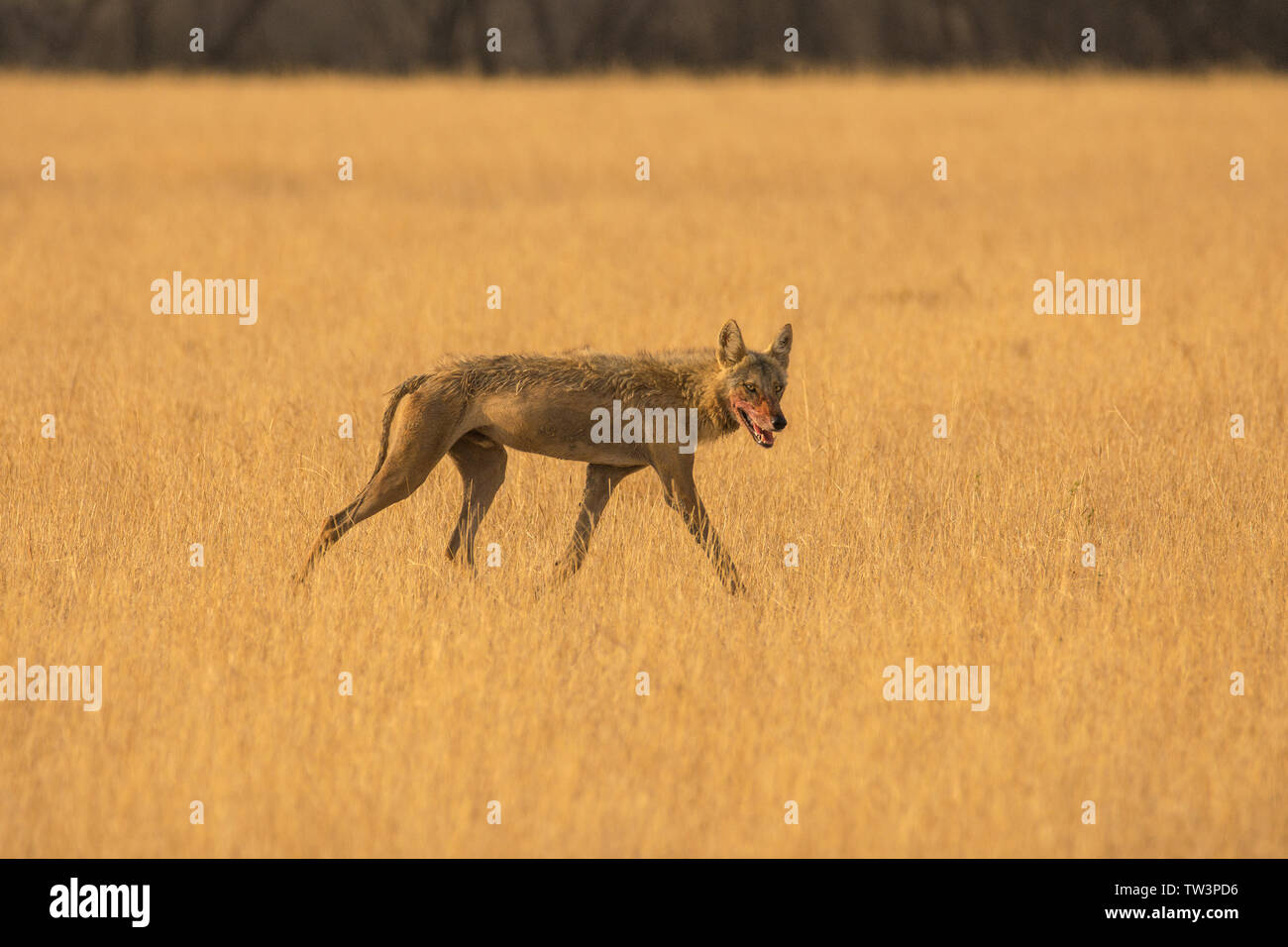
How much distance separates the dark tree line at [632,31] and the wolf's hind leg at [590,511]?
1622 inches

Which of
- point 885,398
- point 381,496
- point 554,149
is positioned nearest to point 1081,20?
point 554,149

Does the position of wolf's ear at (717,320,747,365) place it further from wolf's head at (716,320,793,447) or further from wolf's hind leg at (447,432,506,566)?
wolf's hind leg at (447,432,506,566)

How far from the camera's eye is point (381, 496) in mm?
7766

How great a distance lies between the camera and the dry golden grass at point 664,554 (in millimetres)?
5734

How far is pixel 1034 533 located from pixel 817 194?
14897 millimetres

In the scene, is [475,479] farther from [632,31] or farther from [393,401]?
[632,31]

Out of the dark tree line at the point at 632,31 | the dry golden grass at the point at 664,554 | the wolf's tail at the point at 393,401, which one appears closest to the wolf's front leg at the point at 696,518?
the dry golden grass at the point at 664,554

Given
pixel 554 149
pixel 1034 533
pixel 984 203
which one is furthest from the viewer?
pixel 554 149

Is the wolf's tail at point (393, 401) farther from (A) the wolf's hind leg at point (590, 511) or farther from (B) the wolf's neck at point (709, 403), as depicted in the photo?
(B) the wolf's neck at point (709, 403)

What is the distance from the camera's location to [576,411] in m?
7.73

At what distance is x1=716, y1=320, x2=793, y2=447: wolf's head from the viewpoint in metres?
7.60

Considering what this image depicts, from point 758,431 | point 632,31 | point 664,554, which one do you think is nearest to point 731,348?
point 758,431

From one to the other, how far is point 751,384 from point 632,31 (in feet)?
150

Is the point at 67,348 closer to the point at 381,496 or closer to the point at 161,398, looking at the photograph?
the point at 161,398
